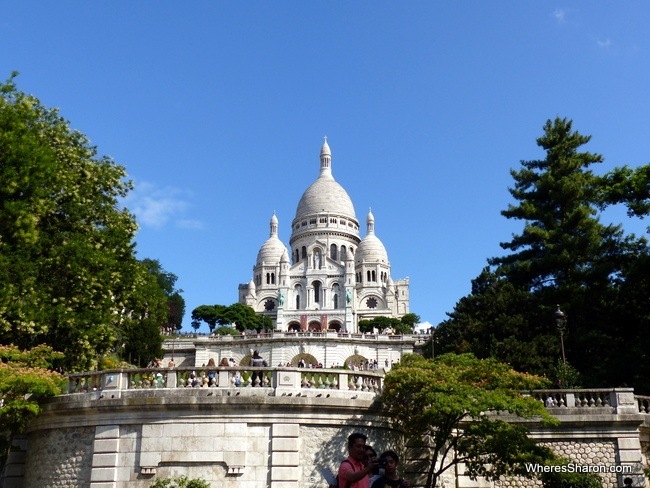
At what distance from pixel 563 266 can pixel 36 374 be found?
30777mm

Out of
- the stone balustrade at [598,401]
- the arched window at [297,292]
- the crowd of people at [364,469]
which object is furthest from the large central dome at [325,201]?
the crowd of people at [364,469]

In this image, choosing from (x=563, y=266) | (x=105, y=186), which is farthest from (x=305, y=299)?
(x=105, y=186)

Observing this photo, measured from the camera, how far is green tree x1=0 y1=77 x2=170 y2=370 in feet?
80.1

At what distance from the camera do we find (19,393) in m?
18.9

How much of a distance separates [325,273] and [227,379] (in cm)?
10369

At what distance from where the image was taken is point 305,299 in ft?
398

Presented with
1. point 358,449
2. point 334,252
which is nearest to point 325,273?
point 334,252

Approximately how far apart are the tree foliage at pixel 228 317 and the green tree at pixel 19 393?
84247mm

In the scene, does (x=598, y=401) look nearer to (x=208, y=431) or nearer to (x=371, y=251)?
(x=208, y=431)

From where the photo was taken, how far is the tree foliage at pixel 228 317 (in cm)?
10469

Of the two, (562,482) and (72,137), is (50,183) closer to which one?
(72,137)

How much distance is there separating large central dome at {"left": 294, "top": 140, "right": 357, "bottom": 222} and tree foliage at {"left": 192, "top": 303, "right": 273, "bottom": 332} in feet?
102

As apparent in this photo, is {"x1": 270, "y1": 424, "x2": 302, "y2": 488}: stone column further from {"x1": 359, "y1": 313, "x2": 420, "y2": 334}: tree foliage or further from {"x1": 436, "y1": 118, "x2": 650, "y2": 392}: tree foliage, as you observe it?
{"x1": 359, "y1": 313, "x2": 420, "y2": 334}: tree foliage

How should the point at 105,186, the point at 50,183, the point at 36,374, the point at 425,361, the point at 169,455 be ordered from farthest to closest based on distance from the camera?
the point at 105,186, the point at 50,183, the point at 425,361, the point at 36,374, the point at 169,455
